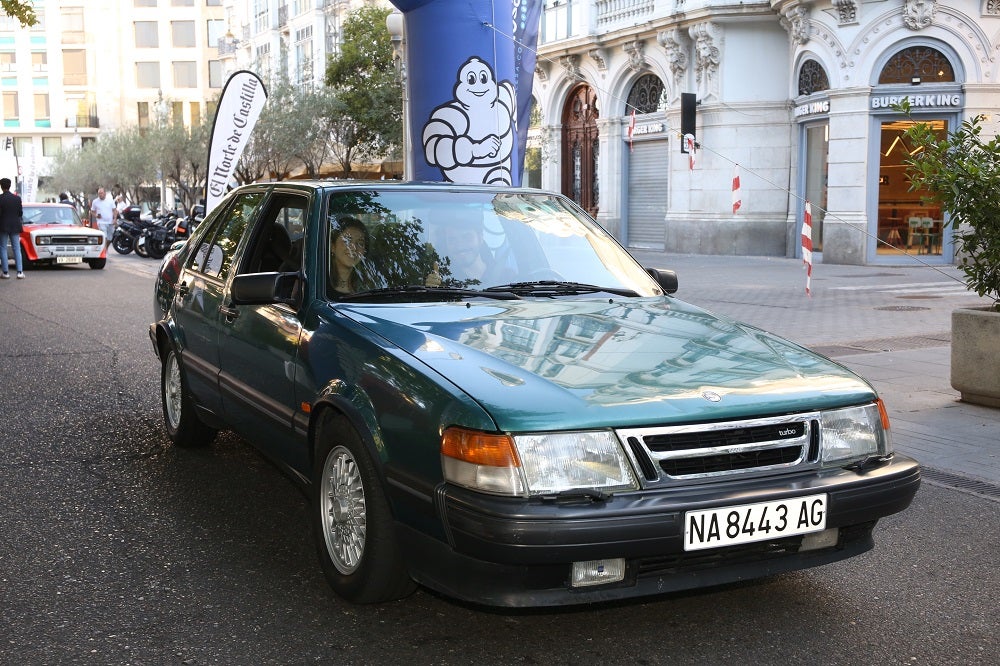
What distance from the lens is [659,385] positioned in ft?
11.4

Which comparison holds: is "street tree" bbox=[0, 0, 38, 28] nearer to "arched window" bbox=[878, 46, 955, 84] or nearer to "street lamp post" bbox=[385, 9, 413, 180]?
"street lamp post" bbox=[385, 9, 413, 180]

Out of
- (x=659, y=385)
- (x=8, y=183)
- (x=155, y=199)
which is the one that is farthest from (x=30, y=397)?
(x=155, y=199)

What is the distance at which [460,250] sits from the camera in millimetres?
4668

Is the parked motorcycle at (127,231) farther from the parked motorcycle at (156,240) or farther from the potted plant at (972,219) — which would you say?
the potted plant at (972,219)

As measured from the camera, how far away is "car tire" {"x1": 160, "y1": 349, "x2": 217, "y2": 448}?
609 centimetres

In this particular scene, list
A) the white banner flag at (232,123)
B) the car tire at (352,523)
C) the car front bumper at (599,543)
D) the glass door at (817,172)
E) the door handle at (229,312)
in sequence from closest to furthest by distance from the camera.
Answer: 1. the car front bumper at (599,543)
2. the car tire at (352,523)
3. the door handle at (229,312)
4. the white banner flag at (232,123)
5. the glass door at (817,172)

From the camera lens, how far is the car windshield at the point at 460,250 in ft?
14.8

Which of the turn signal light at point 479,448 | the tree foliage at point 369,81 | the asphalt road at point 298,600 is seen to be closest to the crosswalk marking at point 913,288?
the asphalt road at point 298,600

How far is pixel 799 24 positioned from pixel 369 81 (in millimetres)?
16183

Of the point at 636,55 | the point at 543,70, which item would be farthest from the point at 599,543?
the point at 543,70

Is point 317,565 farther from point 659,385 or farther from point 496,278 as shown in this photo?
point 659,385

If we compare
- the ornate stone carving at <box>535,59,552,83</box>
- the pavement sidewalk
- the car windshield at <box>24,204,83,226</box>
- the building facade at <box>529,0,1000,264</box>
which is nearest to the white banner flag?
the pavement sidewalk

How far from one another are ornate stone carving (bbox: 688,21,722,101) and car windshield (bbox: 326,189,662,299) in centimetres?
2297

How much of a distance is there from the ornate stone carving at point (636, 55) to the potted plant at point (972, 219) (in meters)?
22.8
